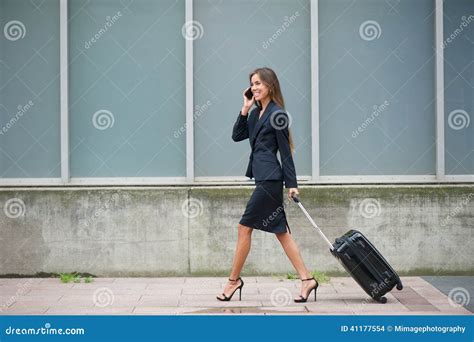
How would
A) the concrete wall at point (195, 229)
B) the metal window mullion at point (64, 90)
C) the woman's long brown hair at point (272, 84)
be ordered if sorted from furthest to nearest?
the metal window mullion at point (64, 90)
the concrete wall at point (195, 229)
the woman's long brown hair at point (272, 84)

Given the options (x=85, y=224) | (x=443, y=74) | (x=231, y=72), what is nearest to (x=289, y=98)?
(x=231, y=72)

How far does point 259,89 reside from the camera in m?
7.98

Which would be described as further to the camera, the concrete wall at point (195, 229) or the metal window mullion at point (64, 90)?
the metal window mullion at point (64, 90)

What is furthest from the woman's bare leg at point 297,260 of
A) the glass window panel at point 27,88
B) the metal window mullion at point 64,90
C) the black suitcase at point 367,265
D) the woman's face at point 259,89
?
the glass window panel at point 27,88

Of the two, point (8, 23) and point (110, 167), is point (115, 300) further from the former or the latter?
point (8, 23)

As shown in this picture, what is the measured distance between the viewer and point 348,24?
33.1ft

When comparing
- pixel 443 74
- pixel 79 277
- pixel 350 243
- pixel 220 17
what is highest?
pixel 220 17

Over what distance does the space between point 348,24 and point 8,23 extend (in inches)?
150

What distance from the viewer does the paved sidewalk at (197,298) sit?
757 centimetres

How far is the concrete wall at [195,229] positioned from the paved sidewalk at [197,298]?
24 cm

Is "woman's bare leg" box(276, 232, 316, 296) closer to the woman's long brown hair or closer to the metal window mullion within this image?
the woman's long brown hair

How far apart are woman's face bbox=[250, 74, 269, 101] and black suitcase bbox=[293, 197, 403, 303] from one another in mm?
1031

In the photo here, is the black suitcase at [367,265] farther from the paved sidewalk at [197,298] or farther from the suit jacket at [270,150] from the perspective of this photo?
the suit jacket at [270,150]

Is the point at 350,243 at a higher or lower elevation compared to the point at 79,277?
higher
